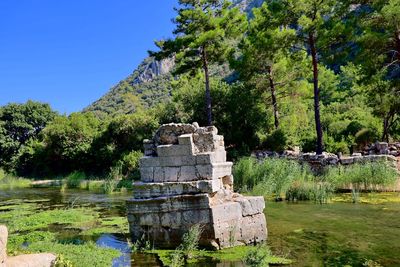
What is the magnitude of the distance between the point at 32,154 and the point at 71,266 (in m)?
35.5

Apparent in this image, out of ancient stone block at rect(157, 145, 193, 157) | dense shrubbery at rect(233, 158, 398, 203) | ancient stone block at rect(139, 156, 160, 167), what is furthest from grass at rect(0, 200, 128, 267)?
dense shrubbery at rect(233, 158, 398, 203)

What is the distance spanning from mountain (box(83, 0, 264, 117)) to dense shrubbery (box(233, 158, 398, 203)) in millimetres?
59682

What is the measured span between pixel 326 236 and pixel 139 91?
93.9m

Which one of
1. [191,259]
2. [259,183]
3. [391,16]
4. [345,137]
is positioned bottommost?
[191,259]

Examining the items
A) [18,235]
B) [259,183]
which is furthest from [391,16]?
[18,235]

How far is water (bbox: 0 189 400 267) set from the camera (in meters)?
7.40

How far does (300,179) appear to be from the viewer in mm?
16344

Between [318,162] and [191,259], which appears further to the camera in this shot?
[318,162]

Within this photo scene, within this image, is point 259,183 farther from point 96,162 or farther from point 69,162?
point 69,162

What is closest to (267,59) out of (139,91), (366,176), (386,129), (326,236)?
(386,129)

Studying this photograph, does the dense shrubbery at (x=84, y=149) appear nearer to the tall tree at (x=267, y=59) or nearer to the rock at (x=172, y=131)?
the tall tree at (x=267, y=59)

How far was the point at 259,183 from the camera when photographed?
1502 centimetres

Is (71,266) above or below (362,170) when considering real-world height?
below

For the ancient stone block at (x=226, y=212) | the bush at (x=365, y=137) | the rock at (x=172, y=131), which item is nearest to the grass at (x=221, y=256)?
the ancient stone block at (x=226, y=212)
